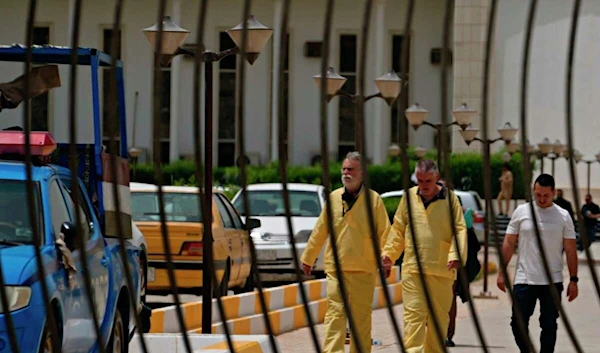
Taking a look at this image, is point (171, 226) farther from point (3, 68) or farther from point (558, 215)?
point (558, 215)

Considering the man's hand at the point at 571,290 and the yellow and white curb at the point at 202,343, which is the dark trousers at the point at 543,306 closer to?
the man's hand at the point at 571,290

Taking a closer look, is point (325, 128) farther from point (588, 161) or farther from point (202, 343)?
point (588, 161)

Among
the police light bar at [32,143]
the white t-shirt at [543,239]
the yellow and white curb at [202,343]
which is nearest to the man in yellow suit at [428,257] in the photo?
the white t-shirt at [543,239]

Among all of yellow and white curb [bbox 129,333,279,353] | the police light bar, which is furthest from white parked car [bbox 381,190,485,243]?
the police light bar

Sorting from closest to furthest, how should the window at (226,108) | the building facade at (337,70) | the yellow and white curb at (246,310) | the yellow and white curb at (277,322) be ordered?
1. the yellow and white curb at (246,310)
2. the yellow and white curb at (277,322)
3. the building facade at (337,70)
4. the window at (226,108)

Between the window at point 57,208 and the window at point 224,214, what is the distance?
7.62 meters

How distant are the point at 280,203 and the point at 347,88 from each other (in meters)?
33.1

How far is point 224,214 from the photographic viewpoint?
1641 centimetres

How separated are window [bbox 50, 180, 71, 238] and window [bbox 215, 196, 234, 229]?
762 cm

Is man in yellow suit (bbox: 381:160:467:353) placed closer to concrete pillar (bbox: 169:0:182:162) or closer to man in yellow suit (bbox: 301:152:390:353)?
man in yellow suit (bbox: 301:152:390:353)

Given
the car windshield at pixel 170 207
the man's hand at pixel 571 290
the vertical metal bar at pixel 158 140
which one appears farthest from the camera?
the car windshield at pixel 170 207

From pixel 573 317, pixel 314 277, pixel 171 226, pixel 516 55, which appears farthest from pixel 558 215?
pixel 516 55

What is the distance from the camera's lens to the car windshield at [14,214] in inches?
310

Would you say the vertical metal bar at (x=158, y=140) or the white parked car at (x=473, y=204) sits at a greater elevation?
the vertical metal bar at (x=158, y=140)
